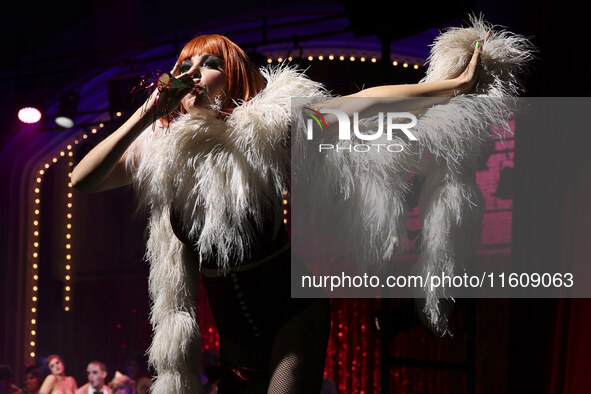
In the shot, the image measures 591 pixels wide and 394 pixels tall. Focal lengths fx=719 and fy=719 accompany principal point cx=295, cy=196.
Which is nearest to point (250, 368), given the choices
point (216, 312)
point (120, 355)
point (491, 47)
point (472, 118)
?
point (216, 312)

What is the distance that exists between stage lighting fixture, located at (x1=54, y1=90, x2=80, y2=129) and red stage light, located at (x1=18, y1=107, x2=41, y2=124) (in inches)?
7.5

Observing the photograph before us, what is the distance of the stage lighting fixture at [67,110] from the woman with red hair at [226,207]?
5072 millimetres

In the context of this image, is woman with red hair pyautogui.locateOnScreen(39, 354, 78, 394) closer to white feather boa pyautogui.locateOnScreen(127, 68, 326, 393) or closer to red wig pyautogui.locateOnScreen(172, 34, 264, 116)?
white feather boa pyautogui.locateOnScreen(127, 68, 326, 393)

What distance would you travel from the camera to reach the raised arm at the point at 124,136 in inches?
48.0

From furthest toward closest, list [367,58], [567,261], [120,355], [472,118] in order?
1. [120,355]
2. [367,58]
3. [567,261]
4. [472,118]

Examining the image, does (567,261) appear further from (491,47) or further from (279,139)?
(279,139)

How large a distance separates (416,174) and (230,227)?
1.44 ft

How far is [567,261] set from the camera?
3.72 meters

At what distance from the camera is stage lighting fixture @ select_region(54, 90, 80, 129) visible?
6230 millimetres

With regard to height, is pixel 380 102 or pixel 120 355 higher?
pixel 380 102

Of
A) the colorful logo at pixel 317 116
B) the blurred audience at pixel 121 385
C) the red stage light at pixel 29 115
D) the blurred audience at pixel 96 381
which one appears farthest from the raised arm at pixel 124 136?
the red stage light at pixel 29 115

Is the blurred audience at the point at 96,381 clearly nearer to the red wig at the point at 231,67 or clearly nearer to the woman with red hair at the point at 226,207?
the woman with red hair at the point at 226,207

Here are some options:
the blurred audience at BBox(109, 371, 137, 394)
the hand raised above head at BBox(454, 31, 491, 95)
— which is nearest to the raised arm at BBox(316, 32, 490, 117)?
the hand raised above head at BBox(454, 31, 491, 95)

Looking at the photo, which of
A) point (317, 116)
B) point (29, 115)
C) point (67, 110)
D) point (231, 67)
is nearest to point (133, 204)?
point (67, 110)
